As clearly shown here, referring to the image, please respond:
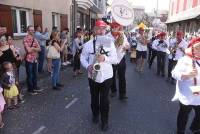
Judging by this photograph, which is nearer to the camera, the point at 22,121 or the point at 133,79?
the point at 22,121

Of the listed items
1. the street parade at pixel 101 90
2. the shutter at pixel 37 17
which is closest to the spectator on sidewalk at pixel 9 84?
the street parade at pixel 101 90

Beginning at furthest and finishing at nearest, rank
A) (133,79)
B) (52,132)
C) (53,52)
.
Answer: (133,79)
(53,52)
(52,132)

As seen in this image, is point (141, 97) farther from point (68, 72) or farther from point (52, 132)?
point (68, 72)

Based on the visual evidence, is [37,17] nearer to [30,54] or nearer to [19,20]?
[19,20]

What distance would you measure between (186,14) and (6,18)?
3103 centimetres

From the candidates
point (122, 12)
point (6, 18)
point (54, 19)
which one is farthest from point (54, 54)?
point (54, 19)

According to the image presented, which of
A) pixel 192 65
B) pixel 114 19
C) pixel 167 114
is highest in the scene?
pixel 114 19

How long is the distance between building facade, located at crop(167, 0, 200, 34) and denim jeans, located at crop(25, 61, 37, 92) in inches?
902

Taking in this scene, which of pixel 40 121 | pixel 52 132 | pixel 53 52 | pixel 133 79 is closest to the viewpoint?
pixel 52 132

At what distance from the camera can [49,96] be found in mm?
7016

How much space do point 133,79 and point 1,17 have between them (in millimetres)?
5273

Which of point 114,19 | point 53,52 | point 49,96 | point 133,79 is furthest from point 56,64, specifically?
point 133,79

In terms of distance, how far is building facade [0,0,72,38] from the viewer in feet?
35.1

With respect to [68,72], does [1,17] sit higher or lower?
higher
